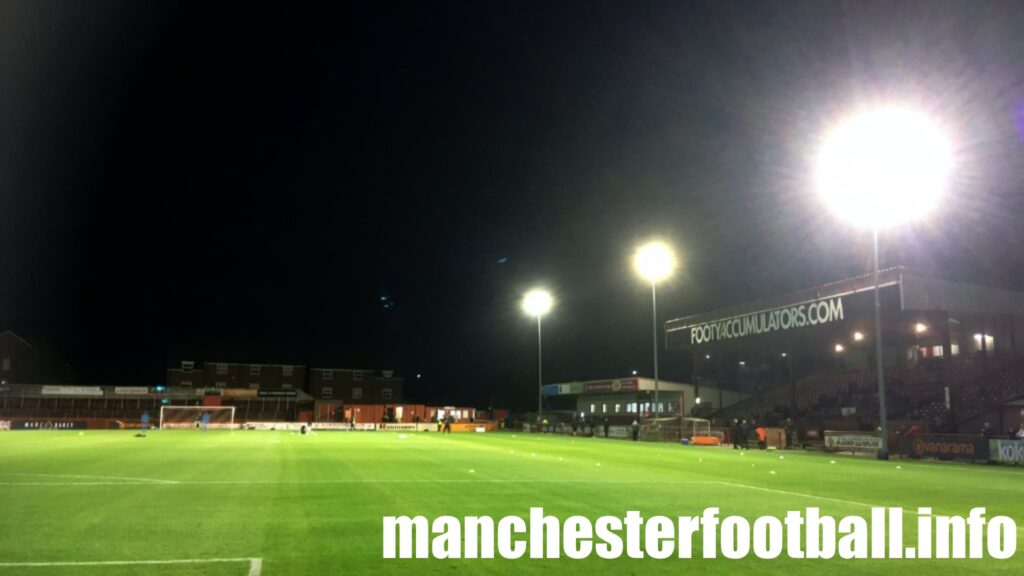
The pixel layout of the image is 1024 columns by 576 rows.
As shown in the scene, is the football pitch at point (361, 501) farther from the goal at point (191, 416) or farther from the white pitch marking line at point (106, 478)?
the goal at point (191, 416)

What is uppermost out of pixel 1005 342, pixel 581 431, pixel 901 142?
Result: pixel 901 142

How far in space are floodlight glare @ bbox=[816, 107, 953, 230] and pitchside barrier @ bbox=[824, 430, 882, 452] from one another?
33.6 ft

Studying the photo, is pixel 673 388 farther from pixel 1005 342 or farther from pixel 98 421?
pixel 98 421

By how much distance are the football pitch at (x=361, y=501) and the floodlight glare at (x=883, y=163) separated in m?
12.0

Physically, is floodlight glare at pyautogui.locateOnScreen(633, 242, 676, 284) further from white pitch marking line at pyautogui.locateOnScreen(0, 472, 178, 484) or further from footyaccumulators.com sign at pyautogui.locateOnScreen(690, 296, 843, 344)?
white pitch marking line at pyautogui.locateOnScreen(0, 472, 178, 484)

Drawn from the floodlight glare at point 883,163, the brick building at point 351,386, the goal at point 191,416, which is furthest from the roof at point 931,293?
the brick building at point 351,386

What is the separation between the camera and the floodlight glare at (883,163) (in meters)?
29.3

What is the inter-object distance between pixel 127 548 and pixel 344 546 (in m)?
2.60

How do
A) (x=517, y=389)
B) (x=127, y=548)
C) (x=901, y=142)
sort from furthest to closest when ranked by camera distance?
(x=517, y=389)
(x=901, y=142)
(x=127, y=548)

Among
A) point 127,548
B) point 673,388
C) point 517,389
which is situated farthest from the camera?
point 517,389

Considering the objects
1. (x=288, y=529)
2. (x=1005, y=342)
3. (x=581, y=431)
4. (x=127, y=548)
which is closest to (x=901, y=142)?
(x=1005, y=342)

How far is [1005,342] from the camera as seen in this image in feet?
150

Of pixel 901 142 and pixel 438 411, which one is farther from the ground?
pixel 901 142

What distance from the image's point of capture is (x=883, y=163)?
30.0 m
